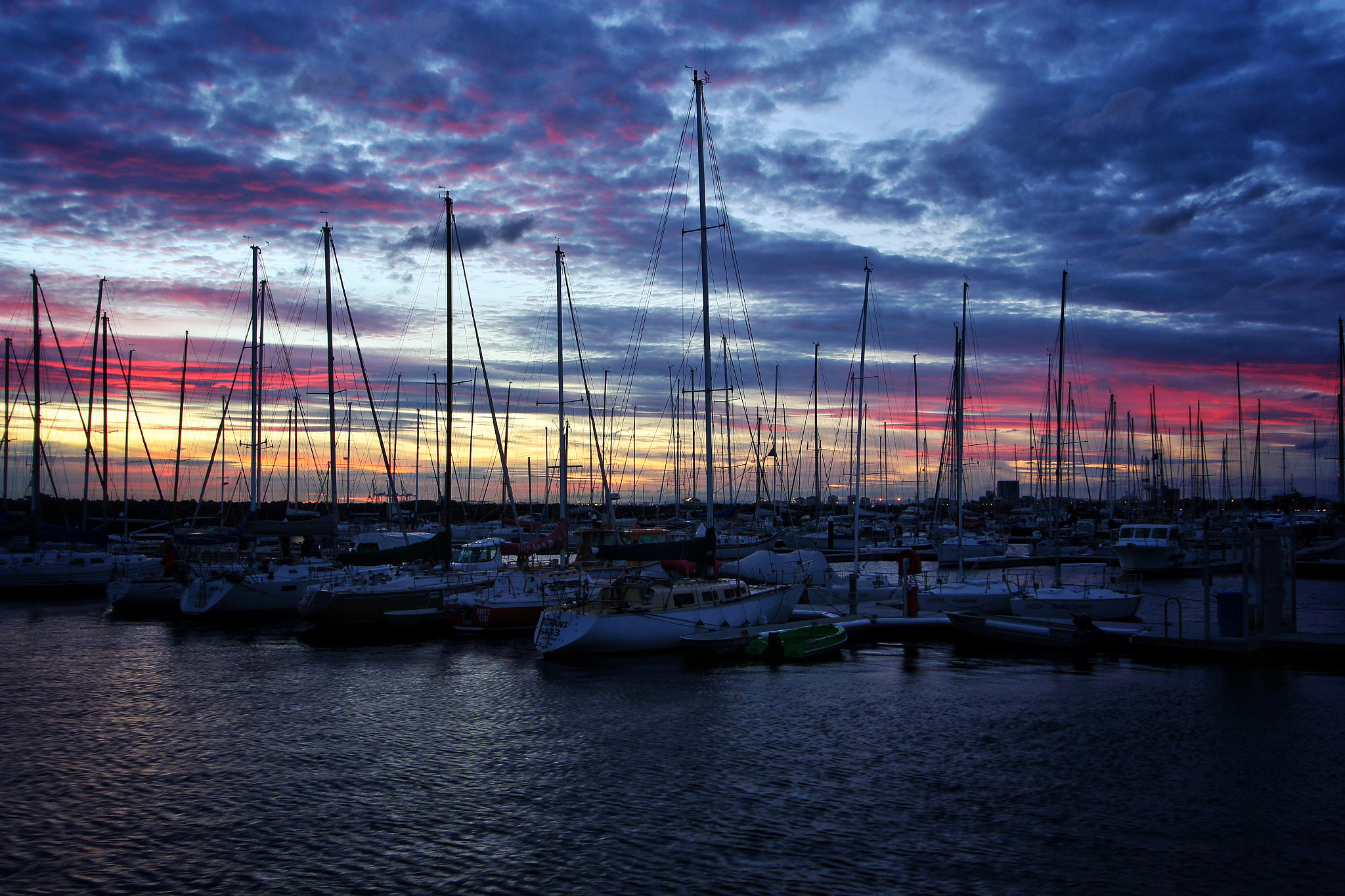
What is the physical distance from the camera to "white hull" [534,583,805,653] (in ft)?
97.2

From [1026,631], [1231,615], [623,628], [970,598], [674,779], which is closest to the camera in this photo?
[674,779]

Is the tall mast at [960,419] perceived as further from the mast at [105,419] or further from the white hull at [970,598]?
the mast at [105,419]

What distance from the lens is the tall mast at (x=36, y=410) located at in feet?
171

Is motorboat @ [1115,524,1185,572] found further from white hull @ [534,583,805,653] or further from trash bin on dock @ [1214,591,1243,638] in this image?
white hull @ [534,583,805,653]

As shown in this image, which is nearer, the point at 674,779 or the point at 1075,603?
the point at 674,779

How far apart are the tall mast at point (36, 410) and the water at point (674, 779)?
28646 millimetres

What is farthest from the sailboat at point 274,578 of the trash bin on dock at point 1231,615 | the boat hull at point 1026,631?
the trash bin on dock at point 1231,615

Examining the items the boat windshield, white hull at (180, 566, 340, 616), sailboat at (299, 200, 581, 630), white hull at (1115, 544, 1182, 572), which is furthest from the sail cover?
white hull at (1115, 544, 1182, 572)

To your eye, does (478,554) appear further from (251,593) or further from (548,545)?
(251,593)

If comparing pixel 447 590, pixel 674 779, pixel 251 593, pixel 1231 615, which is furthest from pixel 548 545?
pixel 1231 615

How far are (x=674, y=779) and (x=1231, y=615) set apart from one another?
20685 millimetres

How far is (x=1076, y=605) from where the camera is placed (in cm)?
3556

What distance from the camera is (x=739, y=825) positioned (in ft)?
48.6

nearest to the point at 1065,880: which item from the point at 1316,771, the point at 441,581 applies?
the point at 1316,771
